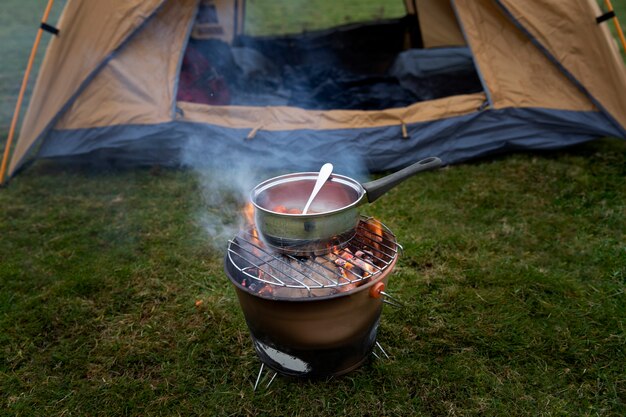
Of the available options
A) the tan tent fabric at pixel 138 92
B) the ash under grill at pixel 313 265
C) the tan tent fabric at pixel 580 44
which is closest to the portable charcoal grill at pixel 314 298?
the ash under grill at pixel 313 265

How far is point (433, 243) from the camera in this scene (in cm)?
331

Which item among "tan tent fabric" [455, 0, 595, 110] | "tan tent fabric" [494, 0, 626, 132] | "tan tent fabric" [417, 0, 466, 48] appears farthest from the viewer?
"tan tent fabric" [417, 0, 466, 48]

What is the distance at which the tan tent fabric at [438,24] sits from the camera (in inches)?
219

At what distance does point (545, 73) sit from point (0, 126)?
19.5 ft

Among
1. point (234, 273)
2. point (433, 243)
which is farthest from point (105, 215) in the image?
point (433, 243)

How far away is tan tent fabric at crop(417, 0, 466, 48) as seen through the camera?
5.56 meters

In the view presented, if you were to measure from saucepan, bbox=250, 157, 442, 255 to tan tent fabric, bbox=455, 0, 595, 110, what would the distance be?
2.54 meters

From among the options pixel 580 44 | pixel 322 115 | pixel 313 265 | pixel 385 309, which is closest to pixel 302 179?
pixel 313 265

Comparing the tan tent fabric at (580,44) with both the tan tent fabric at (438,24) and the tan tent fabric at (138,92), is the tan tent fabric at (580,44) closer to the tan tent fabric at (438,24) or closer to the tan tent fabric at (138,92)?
the tan tent fabric at (438,24)

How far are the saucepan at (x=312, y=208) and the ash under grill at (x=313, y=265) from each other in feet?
0.25

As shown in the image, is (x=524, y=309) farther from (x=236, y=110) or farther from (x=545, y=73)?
(x=236, y=110)

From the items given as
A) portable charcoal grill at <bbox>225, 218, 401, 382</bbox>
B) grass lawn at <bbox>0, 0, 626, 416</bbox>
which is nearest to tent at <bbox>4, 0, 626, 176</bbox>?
grass lawn at <bbox>0, 0, 626, 416</bbox>

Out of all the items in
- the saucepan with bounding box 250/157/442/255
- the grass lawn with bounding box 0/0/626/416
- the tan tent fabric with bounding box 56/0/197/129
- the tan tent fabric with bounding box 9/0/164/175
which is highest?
the tan tent fabric with bounding box 9/0/164/175

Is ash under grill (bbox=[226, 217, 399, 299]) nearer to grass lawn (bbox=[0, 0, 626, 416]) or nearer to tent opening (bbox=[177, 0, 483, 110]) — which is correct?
grass lawn (bbox=[0, 0, 626, 416])
